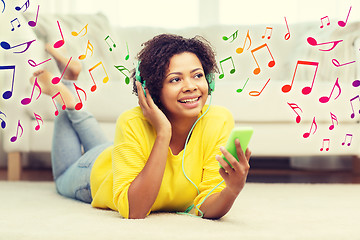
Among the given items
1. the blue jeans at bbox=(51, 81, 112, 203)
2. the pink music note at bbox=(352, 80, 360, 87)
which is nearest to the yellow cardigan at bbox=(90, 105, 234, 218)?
the blue jeans at bbox=(51, 81, 112, 203)

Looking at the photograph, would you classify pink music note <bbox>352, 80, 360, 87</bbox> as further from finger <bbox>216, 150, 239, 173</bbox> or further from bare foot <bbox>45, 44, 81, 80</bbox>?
finger <bbox>216, 150, 239, 173</bbox>

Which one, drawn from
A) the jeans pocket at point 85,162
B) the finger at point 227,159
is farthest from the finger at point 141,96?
the jeans pocket at point 85,162

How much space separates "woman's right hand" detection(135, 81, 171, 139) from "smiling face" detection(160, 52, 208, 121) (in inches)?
1.4

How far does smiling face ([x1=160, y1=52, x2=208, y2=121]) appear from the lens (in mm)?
1086

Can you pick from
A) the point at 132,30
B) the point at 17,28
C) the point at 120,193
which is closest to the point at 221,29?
the point at 132,30

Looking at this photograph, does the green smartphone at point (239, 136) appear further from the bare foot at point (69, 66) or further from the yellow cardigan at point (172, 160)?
the bare foot at point (69, 66)

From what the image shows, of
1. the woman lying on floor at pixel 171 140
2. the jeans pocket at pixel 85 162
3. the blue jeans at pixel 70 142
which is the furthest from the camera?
the blue jeans at pixel 70 142

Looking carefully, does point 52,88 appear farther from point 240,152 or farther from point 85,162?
point 240,152

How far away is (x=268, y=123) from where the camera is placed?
1.99m

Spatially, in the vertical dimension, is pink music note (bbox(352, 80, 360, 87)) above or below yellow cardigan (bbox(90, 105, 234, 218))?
above

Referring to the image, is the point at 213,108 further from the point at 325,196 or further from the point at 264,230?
the point at 325,196

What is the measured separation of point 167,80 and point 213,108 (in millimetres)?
193

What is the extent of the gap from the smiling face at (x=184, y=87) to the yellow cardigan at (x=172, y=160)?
0.08 metres

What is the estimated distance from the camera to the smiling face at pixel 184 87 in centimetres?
109
